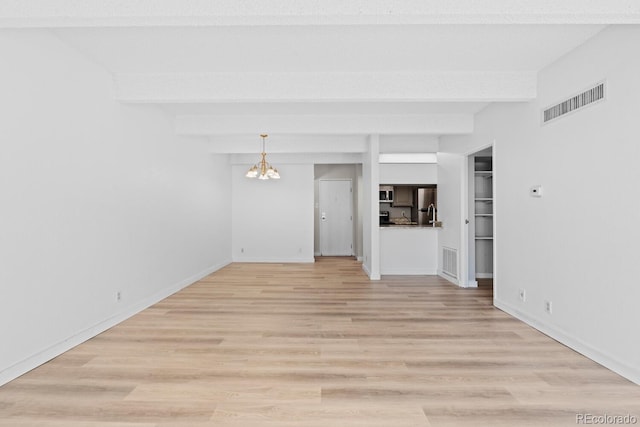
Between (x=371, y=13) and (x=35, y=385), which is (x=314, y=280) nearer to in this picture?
(x=35, y=385)

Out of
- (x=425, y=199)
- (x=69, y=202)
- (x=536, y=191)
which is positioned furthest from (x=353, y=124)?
(x=425, y=199)

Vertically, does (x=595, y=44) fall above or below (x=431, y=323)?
above

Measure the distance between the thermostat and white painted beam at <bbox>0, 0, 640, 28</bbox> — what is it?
184 cm

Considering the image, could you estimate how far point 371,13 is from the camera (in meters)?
2.21

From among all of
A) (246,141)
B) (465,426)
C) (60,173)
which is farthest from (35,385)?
(246,141)

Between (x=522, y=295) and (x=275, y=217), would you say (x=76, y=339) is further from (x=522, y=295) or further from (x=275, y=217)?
(x=275, y=217)

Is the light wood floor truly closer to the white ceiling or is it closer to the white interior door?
the white ceiling

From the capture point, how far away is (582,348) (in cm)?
313

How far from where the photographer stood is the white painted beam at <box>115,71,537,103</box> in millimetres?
3803

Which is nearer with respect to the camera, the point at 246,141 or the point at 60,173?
the point at 60,173

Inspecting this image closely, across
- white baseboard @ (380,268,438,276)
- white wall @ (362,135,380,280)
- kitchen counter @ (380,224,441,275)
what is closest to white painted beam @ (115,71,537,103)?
white wall @ (362,135,380,280)

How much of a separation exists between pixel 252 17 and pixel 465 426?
2687 mm

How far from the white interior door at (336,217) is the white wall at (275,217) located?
4.00 feet

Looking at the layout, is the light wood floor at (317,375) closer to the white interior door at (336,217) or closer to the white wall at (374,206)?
the white wall at (374,206)
